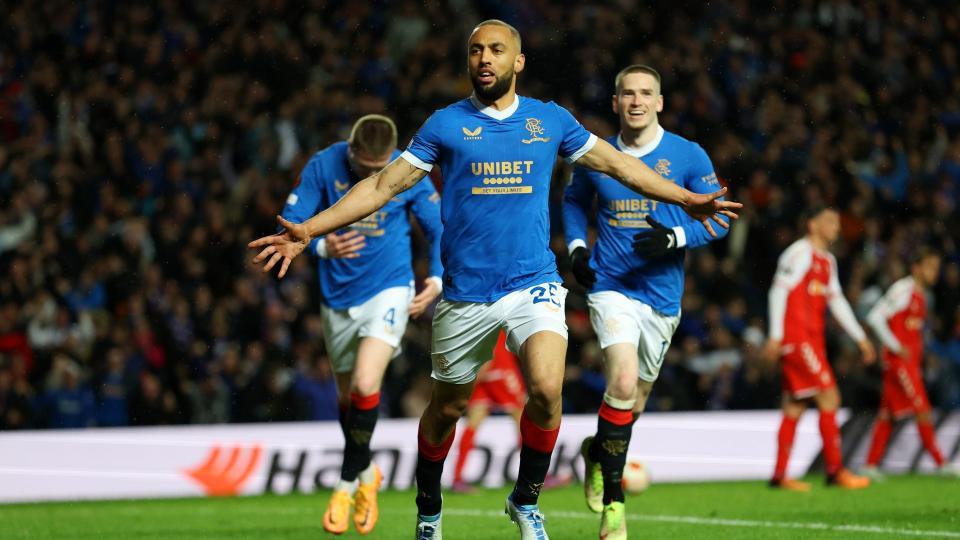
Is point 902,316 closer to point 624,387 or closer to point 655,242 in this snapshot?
point 655,242

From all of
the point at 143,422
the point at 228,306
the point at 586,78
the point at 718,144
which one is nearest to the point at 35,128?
the point at 228,306

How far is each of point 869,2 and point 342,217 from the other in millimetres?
18194

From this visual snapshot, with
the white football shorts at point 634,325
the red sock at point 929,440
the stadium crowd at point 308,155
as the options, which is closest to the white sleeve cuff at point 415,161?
the white football shorts at point 634,325

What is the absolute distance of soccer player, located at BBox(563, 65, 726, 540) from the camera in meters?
8.27

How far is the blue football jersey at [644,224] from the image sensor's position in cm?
852

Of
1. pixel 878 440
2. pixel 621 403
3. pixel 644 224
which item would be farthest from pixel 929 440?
pixel 621 403

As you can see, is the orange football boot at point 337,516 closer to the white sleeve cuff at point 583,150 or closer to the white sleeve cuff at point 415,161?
the white sleeve cuff at point 415,161

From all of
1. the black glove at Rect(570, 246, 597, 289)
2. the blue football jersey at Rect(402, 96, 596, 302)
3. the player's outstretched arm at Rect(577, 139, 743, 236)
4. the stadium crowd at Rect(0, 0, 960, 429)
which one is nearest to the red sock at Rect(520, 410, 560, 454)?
the blue football jersey at Rect(402, 96, 596, 302)

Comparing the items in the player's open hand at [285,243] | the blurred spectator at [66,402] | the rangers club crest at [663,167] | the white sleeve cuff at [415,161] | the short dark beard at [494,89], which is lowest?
the blurred spectator at [66,402]

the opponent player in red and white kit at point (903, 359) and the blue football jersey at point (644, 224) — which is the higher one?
the blue football jersey at point (644, 224)

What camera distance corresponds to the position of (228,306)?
15.5 meters

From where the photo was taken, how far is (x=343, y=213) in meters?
6.43

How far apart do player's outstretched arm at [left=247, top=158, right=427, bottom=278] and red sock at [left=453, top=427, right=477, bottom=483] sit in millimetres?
6297

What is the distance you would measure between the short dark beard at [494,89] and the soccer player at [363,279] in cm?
214
